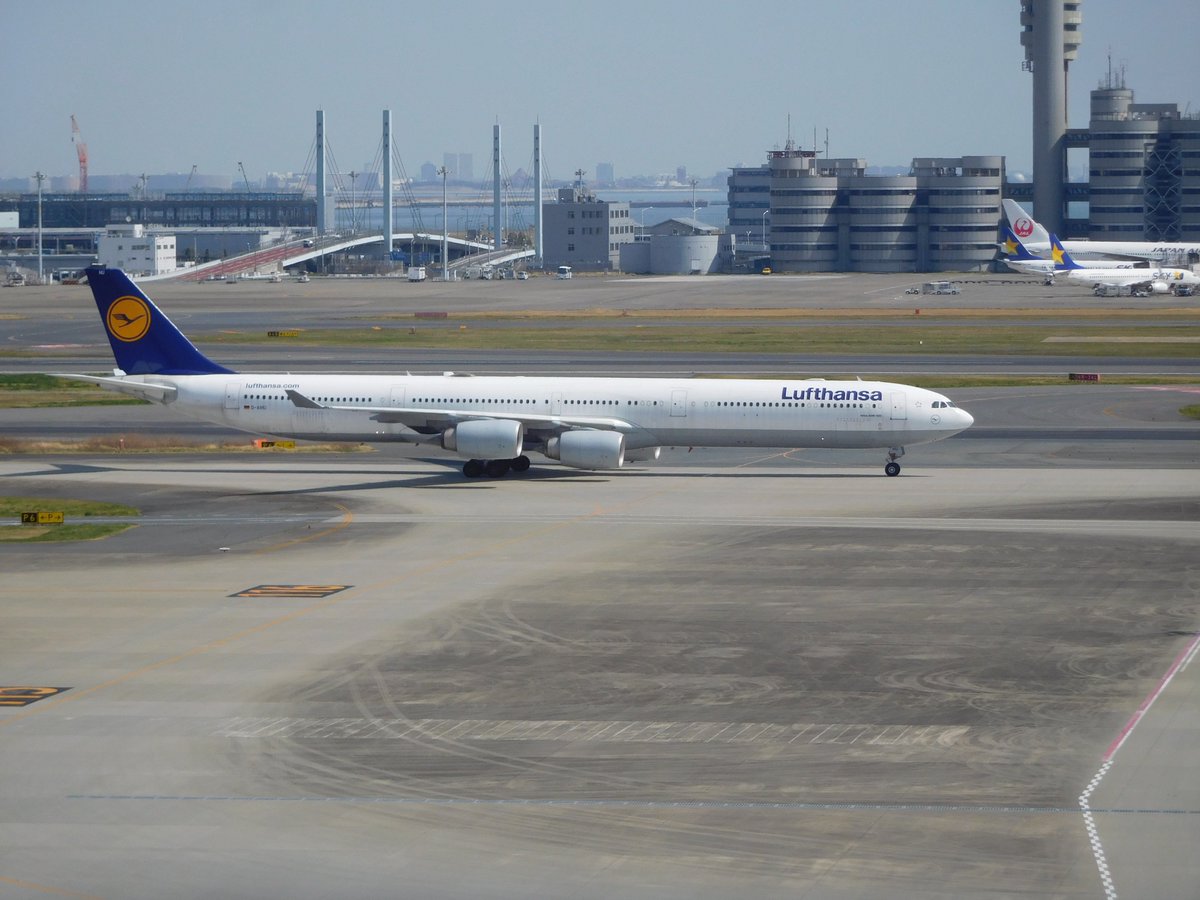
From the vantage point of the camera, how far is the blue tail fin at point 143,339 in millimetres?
64875

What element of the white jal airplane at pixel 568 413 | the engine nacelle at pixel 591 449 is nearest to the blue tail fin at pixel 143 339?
the white jal airplane at pixel 568 413

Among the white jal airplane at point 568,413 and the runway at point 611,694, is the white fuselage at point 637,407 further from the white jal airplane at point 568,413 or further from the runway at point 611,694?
the runway at point 611,694

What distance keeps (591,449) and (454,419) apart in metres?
5.88

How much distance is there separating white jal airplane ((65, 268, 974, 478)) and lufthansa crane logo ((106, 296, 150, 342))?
237cm

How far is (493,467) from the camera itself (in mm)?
62500

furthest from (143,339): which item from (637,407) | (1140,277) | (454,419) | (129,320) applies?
(1140,277)

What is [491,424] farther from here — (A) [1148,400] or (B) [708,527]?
(A) [1148,400]

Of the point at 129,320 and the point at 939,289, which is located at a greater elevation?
the point at 939,289

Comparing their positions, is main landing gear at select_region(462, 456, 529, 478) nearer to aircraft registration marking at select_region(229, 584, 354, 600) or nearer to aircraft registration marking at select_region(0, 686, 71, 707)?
aircraft registration marking at select_region(229, 584, 354, 600)

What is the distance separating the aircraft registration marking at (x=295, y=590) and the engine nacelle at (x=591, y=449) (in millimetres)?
18633

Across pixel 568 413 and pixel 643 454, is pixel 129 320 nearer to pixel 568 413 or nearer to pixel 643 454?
pixel 568 413

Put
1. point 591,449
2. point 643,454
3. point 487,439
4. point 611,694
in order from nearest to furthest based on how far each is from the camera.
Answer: point 611,694 < point 591,449 < point 487,439 < point 643,454

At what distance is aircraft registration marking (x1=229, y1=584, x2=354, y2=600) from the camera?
41.1 metres

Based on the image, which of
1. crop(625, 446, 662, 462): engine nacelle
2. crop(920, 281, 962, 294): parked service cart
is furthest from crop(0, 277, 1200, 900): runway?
crop(920, 281, 962, 294): parked service cart
